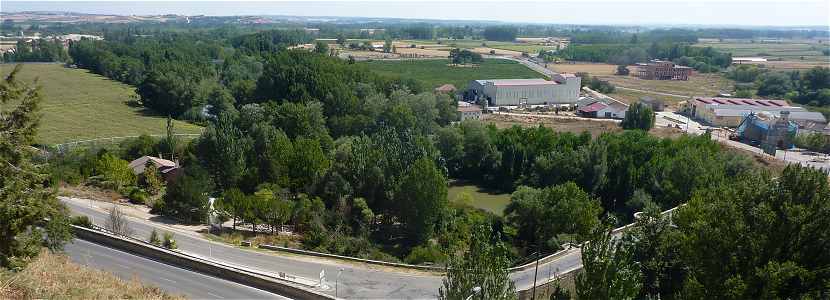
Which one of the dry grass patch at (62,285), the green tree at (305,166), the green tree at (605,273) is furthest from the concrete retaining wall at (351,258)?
the green tree at (605,273)

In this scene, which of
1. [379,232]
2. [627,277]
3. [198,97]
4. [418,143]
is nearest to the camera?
[627,277]

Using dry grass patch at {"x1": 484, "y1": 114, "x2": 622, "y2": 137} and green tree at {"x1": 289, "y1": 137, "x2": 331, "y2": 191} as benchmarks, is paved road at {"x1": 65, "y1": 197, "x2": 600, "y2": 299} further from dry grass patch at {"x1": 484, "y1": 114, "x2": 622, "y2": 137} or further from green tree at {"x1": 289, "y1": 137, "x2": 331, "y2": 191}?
dry grass patch at {"x1": 484, "y1": 114, "x2": 622, "y2": 137}

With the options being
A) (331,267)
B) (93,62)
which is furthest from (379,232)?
(93,62)

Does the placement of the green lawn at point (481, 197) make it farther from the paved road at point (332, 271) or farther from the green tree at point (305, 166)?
the paved road at point (332, 271)

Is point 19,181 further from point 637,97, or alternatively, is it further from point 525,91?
point 637,97

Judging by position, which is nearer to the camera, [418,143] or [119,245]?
[119,245]

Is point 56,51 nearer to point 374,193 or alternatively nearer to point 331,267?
point 374,193

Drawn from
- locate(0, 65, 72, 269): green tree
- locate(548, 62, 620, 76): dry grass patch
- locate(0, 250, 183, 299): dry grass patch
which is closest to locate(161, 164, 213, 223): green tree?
locate(0, 65, 72, 269): green tree
